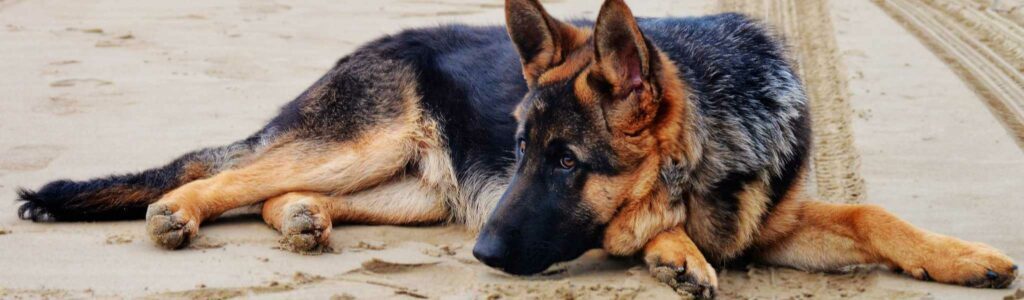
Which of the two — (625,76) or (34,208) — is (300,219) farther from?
(625,76)

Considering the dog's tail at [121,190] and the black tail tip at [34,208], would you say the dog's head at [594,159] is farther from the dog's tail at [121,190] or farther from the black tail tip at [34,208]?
the black tail tip at [34,208]

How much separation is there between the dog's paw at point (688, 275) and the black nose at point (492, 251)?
2.10 feet

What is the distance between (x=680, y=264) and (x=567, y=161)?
0.63 meters

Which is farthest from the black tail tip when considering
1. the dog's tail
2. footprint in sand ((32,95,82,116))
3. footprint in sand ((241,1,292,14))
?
footprint in sand ((241,1,292,14))

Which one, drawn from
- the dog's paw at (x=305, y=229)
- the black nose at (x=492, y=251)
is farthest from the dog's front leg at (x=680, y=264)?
the dog's paw at (x=305, y=229)

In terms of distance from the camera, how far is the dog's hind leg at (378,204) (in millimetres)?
5445

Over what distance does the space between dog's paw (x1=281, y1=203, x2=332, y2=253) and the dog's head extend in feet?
3.00

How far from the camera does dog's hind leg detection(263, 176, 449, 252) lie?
17.9 ft

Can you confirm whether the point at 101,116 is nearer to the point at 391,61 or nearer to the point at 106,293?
the point at 391,61

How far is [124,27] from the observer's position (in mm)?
9945

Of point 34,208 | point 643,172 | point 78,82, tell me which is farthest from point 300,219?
point 78,82

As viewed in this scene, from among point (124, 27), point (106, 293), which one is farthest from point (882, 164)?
point (124, 27)

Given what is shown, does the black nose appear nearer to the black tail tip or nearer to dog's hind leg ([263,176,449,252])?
dog's hind leg ([263,176,449,252])

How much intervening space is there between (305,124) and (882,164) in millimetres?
3330
